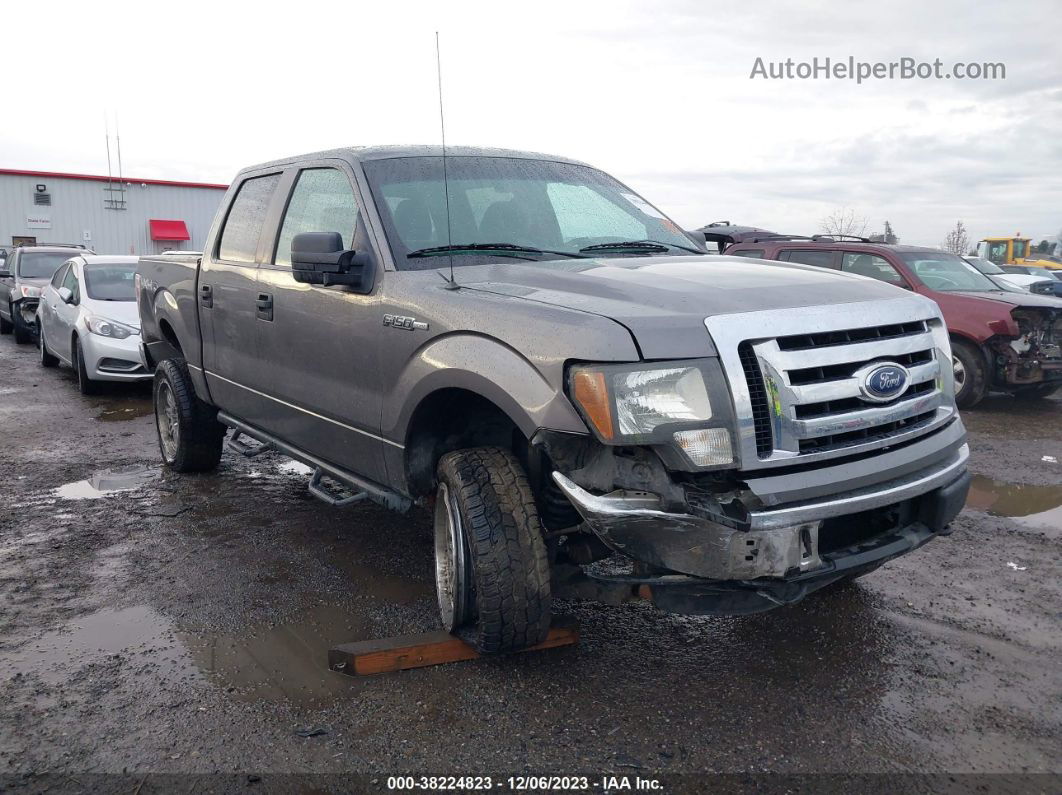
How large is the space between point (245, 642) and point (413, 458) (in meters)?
1.02

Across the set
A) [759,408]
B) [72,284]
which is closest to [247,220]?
[759,408]

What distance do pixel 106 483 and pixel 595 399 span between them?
15.5 ft

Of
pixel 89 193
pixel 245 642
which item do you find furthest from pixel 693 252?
pixel 89 193

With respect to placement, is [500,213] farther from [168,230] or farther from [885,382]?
[168,230]

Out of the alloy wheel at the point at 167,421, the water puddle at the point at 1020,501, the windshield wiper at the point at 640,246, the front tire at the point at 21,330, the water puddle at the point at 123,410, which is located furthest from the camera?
the front tire at the point at 21,330

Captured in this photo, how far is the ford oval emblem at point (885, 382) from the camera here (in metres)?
2.93

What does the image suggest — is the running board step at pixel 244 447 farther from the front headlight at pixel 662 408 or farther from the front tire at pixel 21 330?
the front tire at pixel 21 330

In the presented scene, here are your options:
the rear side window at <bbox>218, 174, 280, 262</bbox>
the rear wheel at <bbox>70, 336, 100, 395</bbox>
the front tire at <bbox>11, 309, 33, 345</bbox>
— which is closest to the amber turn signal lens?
the rear side window at <bbox>218, 174, 280, 262</bbox>

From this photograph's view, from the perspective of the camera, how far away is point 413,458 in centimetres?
357

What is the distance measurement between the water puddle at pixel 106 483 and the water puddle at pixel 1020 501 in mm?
5609

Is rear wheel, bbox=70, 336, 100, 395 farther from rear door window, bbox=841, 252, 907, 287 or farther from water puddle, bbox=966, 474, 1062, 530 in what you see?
water puddle, bbox=966, 474, 1062, 530

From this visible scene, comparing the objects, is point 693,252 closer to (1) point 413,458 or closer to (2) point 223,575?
(1) point 413,458

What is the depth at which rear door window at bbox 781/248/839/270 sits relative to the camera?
10.4 m

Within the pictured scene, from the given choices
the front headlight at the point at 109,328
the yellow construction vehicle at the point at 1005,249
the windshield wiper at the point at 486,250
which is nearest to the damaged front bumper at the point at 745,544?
the windshield wiper at the point at 486,250
